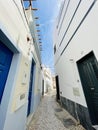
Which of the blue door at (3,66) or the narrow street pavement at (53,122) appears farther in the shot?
the narrow street pavement at (53,122)

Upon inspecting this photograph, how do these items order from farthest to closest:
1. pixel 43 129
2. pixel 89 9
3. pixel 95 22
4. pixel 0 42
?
pixel 43 129, pixel 89 9, pixel 95 22, pixel 0 42

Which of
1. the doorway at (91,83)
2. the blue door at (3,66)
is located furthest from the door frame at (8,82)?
the doorway at (91,83)

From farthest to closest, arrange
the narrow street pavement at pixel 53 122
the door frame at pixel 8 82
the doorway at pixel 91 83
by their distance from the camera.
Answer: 1. the narrow street pavement at pixel 53 122
2. the doorway at pixel 91 83
3. the door frame at pixel 8 82

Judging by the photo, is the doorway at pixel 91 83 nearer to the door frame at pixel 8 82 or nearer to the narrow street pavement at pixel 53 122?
the narrow street pavement at pixel 53 122

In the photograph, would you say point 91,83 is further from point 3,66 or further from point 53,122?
point 3,66

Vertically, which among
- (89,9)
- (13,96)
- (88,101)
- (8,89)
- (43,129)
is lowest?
(43,129)

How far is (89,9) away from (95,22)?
0.40 metres

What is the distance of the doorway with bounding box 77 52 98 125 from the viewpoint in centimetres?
167

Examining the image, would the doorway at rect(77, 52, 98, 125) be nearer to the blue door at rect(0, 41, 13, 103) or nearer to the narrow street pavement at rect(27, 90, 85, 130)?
the narrow street pavement at rect(27, 90, 85, 130)

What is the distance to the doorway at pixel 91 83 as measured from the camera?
167cm

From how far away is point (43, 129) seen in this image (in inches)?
76.3

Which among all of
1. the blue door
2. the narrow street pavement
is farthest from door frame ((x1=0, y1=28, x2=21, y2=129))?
the narrow street pavement

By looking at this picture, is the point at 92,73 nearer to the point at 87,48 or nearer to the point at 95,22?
the point at 87,48

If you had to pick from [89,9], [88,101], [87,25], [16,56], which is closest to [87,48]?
[87,25]
